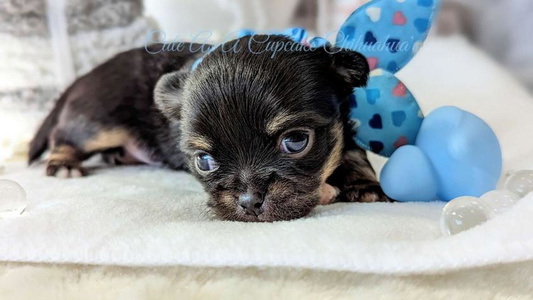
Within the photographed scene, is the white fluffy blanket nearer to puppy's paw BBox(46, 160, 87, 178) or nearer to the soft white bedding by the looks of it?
the soft white bedding

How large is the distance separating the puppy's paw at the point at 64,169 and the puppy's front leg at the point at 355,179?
0.83 meters

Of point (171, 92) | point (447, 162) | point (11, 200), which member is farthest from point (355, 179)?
point (11, 200)

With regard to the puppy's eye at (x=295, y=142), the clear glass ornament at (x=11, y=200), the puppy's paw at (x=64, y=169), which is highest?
the puppy's eye at (x=295, y=142)

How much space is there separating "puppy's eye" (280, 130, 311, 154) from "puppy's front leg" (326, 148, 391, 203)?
24cm

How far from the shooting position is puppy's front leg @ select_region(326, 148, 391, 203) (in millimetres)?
1581

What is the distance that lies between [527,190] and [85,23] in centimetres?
216

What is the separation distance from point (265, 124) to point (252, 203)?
0.18 m

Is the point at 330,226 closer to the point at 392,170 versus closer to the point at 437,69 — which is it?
the point at 392,170

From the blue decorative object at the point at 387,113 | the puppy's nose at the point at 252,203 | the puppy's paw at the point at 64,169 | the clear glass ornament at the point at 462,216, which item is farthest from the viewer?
the puppy's paw at the point at 64,169

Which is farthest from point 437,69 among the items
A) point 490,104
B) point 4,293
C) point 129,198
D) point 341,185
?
point 4,293

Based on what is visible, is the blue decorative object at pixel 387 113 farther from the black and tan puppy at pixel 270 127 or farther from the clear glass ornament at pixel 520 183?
the clear glass ornament at pixel 520 183

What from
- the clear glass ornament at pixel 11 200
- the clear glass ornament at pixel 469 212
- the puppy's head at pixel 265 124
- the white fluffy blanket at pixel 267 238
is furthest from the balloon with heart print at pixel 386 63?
the clear glass ornament at pixel 11 200

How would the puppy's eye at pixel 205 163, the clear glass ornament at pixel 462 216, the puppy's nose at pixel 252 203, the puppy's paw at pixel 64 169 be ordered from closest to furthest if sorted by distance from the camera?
the clear glass ornament at pixel 462 216 → the puppy's nose at pixel 252 203 → the puppy's eye at pixel 205 163 → the puppy's paw at pixel 64 169

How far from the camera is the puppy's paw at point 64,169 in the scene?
1.91 metres
